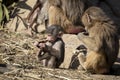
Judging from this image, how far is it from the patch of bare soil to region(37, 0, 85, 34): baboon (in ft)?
2.50

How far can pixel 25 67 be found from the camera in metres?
9.13

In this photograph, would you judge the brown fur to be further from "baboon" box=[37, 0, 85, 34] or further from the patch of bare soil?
the patch of bare soil

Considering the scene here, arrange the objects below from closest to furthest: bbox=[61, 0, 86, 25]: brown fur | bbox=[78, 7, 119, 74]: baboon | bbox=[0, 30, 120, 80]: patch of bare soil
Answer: bbox=[0, 30, 120, 80]: patch of bare soil
bbox=[78, 7, 119, 74]: baboon
bbox=[61, 0, 86, 25]: brown fur

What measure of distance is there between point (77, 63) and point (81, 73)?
0.73 meters

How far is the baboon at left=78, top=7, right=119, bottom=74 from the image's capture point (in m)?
8.88

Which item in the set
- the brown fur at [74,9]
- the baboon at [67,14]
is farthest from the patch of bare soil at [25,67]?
the brown fur at [74,9]

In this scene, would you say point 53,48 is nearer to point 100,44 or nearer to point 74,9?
point 100,44

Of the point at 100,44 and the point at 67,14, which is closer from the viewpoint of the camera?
the point at 100,44

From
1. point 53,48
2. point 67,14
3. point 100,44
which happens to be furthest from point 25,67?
point 67,14

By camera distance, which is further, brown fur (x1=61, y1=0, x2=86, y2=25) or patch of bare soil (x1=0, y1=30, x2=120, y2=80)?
brown fur (x1=61, y1=0, x2=86, y2=25)

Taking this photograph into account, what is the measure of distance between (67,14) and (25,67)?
2095mm

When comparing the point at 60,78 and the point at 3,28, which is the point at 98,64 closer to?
the point at 60,78

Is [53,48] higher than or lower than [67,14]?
lower

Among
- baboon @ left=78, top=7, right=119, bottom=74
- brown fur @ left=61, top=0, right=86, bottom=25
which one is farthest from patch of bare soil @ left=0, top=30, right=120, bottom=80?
brown fur @ left=61, top=0, right=86, bottom=25
